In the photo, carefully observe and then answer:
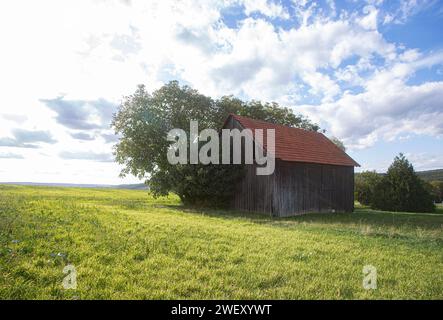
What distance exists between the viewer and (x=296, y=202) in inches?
875

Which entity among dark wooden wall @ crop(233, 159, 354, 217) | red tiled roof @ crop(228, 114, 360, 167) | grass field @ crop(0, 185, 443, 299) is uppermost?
red tiled roof @ crop(228, 114, 360, 167)

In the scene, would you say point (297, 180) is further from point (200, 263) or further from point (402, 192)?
point (402, 192)

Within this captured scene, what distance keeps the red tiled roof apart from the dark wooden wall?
22.6 inches

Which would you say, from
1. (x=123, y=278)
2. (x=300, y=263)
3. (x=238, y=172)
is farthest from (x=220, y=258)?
(x=238, y=172)

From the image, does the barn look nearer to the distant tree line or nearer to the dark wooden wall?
the dark wooden wall

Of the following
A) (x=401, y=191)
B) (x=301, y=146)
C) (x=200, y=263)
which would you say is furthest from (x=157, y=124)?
(x=401, y=191)

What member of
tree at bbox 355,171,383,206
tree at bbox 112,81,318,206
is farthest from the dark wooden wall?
tree at bbox 355,171,383,206

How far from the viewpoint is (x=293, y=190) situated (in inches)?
867

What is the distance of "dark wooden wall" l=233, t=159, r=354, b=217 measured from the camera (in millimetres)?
21008

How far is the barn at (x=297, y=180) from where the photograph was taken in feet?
69.4

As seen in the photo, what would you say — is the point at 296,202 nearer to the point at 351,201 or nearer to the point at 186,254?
the point at 351,201
